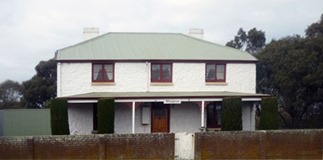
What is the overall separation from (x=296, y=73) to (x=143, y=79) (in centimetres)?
1420

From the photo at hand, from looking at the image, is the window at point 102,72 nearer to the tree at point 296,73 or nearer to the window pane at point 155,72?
the window pane at point 155,72

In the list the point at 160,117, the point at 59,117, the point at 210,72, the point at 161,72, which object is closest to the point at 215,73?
the point at 210,72

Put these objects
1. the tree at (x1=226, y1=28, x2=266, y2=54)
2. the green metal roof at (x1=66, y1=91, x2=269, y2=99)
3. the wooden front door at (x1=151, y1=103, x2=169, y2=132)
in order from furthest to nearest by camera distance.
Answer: the tree at (x1=226, y1=28, x2=266, y2=54) < the wooden front door at (x1=151, y1=103, x2=169, y2=132) < the green metal roof at (x1=66, y1=91, x2=269, y2=99)

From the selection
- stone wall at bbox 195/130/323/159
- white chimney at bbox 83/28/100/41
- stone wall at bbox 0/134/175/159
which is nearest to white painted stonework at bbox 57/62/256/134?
white chimney at bbox 83/28/100/41

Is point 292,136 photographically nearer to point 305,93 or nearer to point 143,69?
point 143,69

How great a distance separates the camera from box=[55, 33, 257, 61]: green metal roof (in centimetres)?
2902

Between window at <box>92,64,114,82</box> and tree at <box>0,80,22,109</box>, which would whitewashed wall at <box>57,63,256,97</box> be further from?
tree at <box>0,80,22,109</box>

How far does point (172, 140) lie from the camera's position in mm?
21328

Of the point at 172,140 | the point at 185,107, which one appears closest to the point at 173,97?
the point at 185,107

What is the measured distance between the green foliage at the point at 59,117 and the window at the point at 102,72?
14.8 feet

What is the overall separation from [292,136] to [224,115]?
4578mm

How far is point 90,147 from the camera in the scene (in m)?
20.6

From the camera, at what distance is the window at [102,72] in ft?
93.9

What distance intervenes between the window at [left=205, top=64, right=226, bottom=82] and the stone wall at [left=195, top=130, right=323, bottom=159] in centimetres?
832
